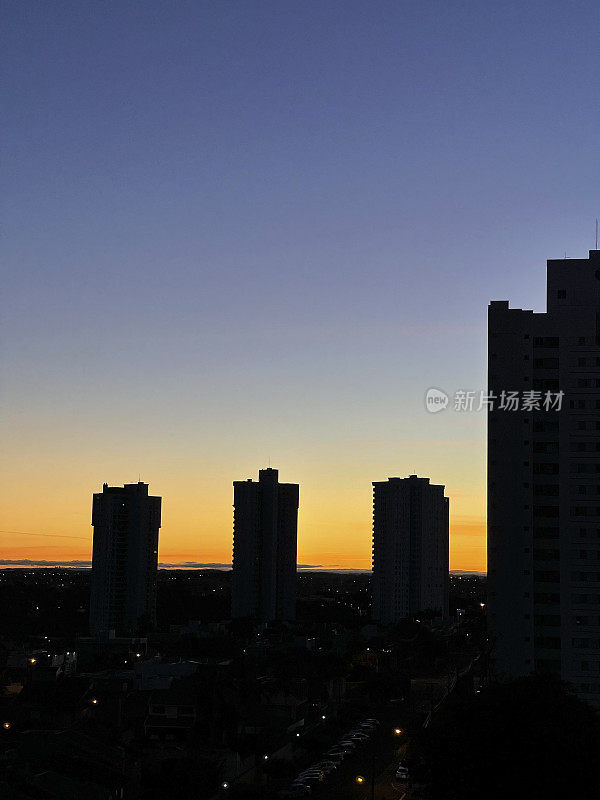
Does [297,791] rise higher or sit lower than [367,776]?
higher

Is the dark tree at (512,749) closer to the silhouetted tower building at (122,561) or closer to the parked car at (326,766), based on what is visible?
the parked car at (326,766)

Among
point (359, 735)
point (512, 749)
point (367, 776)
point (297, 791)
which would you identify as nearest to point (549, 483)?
point (367, 776)

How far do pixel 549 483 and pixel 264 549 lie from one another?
97719mm

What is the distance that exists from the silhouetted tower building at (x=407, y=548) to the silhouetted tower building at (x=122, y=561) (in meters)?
39.3

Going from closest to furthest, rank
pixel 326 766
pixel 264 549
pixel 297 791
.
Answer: pixel 297 791 → pixel 326 766 → pixel 264 549

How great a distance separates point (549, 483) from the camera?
2025 inches

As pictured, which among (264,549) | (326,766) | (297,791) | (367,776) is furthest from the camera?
(264,549)

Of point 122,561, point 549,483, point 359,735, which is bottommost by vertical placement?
point 359,735

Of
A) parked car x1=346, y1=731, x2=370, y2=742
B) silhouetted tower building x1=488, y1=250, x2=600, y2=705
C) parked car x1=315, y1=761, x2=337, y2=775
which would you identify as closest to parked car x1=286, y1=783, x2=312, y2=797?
parked car x1=315, y1=761, x2=337, y2=775

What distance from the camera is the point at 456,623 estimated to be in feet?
534

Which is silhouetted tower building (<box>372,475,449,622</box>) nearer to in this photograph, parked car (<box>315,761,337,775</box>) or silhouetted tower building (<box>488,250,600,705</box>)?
silhouetted tower building (<box>488,250,600,705</box>)

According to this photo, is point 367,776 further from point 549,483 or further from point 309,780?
point 549,483

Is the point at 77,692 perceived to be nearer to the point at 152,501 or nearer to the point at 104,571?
the point at 104,571

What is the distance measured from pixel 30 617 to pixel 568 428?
108510mm
